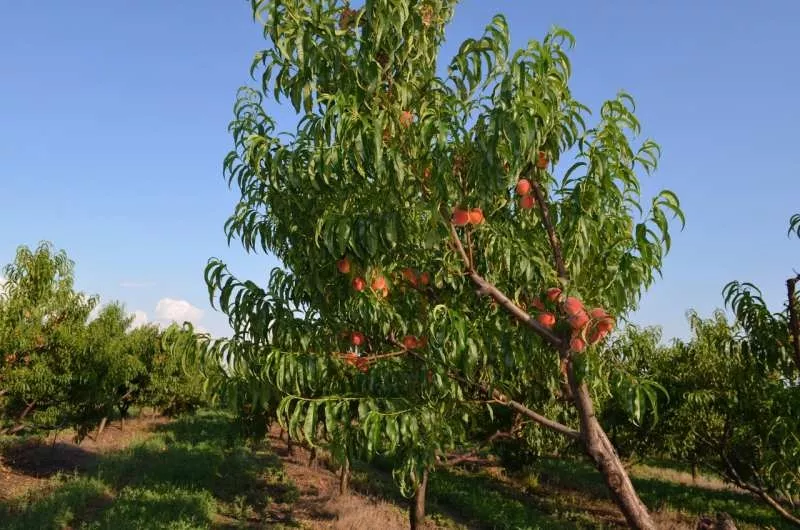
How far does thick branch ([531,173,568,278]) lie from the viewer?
4.85 m

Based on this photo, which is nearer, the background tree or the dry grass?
A: the background tree

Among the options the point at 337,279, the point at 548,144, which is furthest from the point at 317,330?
the point at 548,144

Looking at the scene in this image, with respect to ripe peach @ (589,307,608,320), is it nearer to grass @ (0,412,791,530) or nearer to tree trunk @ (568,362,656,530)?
tree trunk @ (568,362,656,530)

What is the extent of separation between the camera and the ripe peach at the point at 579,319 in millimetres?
4449

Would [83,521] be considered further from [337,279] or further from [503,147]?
[503,147]

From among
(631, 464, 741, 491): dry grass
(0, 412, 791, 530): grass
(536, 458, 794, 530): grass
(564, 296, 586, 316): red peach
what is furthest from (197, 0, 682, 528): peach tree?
(631, 464, 741, 491): dry grass

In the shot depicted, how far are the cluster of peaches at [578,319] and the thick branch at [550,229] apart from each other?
0.85ft

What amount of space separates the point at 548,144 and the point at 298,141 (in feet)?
6.82

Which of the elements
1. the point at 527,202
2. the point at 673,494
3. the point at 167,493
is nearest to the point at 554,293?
the point at 527,202

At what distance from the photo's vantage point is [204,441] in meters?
25.0

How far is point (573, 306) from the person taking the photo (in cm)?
449

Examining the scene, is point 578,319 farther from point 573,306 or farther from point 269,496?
point 269,496

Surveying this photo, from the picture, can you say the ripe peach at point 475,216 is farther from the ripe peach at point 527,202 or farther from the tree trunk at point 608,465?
the tree trunk at point 608,465

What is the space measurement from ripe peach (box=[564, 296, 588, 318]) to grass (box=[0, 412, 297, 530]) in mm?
10248
